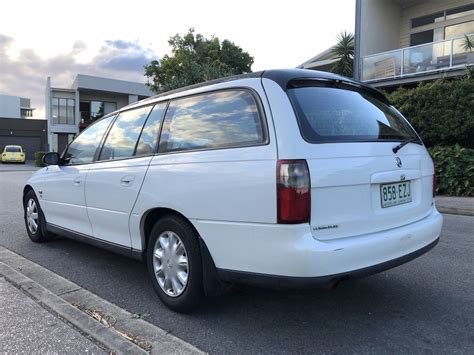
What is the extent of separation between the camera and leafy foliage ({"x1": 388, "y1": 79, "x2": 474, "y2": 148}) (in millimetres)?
12062

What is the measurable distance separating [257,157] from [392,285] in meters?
2.12

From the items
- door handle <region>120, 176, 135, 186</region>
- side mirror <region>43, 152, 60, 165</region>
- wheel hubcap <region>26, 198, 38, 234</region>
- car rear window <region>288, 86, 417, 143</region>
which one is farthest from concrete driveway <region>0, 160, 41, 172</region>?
car rear window <region>288, 86, 417, 143</region>

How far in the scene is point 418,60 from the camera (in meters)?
16.4

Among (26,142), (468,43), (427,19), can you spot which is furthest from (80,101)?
(468,43)

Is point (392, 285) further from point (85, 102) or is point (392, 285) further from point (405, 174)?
point (85, 102)

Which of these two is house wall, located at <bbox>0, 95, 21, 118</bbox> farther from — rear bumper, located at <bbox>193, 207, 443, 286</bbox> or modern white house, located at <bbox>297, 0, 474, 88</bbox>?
rear bumper, located at <bbox>193, 207, 443, 286</bbox>

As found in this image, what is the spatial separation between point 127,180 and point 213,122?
3.40 feet

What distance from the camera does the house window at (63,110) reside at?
139ft

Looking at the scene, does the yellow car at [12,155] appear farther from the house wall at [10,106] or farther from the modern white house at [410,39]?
the house wall at [10,106]

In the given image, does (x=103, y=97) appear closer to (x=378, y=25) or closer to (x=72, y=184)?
(x=378, y=25)

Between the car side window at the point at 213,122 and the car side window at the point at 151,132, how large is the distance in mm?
106

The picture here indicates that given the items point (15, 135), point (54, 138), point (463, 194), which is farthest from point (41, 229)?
point (15, 135)

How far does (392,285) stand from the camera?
13.3 ft

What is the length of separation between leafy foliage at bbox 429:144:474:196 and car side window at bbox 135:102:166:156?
9.62 metres
